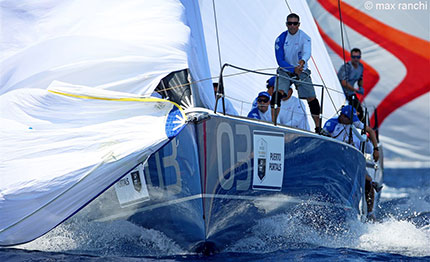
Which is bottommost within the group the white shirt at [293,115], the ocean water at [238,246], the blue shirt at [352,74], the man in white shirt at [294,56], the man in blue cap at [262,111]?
the ocean water at [238,246]

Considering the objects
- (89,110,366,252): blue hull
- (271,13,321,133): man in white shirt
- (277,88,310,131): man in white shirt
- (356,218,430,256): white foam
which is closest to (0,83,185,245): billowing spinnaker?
(89,110,366,252): blue hull

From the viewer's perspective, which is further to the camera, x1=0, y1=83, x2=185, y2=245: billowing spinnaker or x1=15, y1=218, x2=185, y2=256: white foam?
x1=15, y1=218, x2=185, y2=256: white foam

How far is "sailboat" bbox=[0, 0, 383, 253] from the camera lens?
482cm

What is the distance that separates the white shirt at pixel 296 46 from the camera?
654 cm

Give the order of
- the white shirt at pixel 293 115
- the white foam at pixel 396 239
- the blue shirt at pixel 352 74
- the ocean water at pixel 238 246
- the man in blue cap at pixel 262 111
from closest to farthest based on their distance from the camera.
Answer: the ocean water at pixel 238 246, the white foam at pixel 396 239, the man in blue cap at pixel 262 111, the white shirt at pixel 293 115, the blue shirt at pixel 352 74

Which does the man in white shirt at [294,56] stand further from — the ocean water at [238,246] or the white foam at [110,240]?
the white foam at [110,240]

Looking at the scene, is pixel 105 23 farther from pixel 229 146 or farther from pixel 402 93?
pixel 402 93

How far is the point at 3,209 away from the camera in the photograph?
16.0 feet

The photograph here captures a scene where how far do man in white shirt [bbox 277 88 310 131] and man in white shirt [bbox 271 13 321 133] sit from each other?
0.11m

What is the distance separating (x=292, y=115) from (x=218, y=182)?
57.1 inches

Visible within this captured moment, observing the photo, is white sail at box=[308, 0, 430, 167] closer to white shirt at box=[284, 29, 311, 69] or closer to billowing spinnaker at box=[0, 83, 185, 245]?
white shirt at box=[284, 29, 311, 69]

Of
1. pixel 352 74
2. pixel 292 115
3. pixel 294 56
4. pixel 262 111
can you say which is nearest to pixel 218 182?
pixel 262 111

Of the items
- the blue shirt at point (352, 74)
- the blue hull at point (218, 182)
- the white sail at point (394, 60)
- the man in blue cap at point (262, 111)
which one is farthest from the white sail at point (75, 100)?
the white sail at point (394, 60)

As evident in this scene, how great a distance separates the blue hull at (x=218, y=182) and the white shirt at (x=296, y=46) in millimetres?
1097
